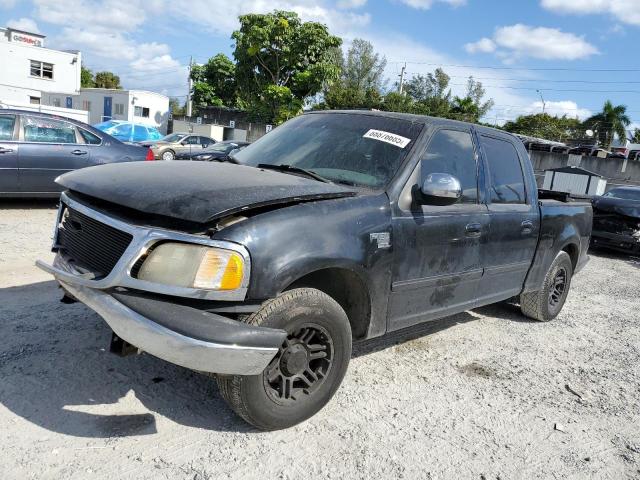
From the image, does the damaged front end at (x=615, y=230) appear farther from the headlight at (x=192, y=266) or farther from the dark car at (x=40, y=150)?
the headlight at (x=192, y=266)

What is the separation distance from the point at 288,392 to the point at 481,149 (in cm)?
256

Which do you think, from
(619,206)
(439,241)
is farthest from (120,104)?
(439,241)

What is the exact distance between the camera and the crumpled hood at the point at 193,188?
8.28ft

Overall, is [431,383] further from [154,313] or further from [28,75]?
[28,75]

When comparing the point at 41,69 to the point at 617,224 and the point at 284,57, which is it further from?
the point at 617,224

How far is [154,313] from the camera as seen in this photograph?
2396 millimetres

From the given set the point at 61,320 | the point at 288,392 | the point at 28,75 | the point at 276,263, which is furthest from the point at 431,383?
the point at 28,75

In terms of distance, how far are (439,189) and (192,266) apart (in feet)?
5.40

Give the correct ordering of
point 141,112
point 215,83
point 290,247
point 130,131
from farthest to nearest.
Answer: point 215,83 < point 141,112 < point 130,131 < point 290,247

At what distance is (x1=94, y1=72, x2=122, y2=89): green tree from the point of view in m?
78.9

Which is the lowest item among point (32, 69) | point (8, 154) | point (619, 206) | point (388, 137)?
point (8, 154)

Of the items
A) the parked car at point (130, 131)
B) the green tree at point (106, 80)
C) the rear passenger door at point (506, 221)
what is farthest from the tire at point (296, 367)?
the green tree at point (106, 80)

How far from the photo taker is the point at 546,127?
57.2 metres

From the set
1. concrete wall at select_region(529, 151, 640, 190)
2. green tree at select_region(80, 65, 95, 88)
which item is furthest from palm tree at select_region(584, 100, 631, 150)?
green tree at select_region(80, 65, 95, 88)
